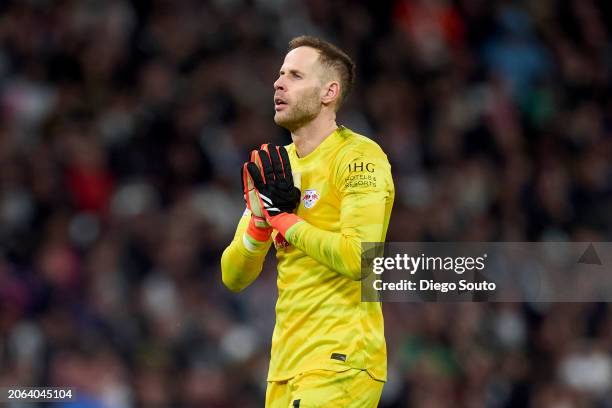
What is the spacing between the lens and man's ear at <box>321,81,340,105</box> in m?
5.36

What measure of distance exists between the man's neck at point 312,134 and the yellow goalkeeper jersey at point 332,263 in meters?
0.04

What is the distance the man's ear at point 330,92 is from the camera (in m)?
5.36

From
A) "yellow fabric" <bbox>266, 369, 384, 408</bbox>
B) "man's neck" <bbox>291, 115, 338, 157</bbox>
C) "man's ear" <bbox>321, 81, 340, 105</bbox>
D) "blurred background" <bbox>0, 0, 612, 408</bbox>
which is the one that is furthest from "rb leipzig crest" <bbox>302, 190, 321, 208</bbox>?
"blurred background" <bbox>0, 0, 612, 408</bbox>

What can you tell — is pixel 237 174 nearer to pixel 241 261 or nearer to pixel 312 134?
pixel 241 261

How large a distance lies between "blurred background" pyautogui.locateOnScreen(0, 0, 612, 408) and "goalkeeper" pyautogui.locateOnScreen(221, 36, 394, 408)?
12.8 ft

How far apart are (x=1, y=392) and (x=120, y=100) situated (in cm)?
375

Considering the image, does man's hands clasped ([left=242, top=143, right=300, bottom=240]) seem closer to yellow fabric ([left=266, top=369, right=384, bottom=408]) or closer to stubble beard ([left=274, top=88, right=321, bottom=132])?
stubble beard ([left=274, top=88, right=321, bottom=132])

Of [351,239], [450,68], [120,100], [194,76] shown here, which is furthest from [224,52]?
[351,239]

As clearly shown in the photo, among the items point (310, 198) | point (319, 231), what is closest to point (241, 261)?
point (310, 198)

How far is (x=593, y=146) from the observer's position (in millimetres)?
11609

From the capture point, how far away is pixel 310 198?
5203 millimetres

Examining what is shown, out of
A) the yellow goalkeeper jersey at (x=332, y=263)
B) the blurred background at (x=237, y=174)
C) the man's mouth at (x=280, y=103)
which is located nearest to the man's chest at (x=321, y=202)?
the yellow goalkeeper jersey at (x=332, y=263)

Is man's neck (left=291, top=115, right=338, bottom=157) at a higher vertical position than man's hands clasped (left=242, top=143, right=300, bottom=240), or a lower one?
higher

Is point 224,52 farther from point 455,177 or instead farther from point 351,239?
point 351,239
